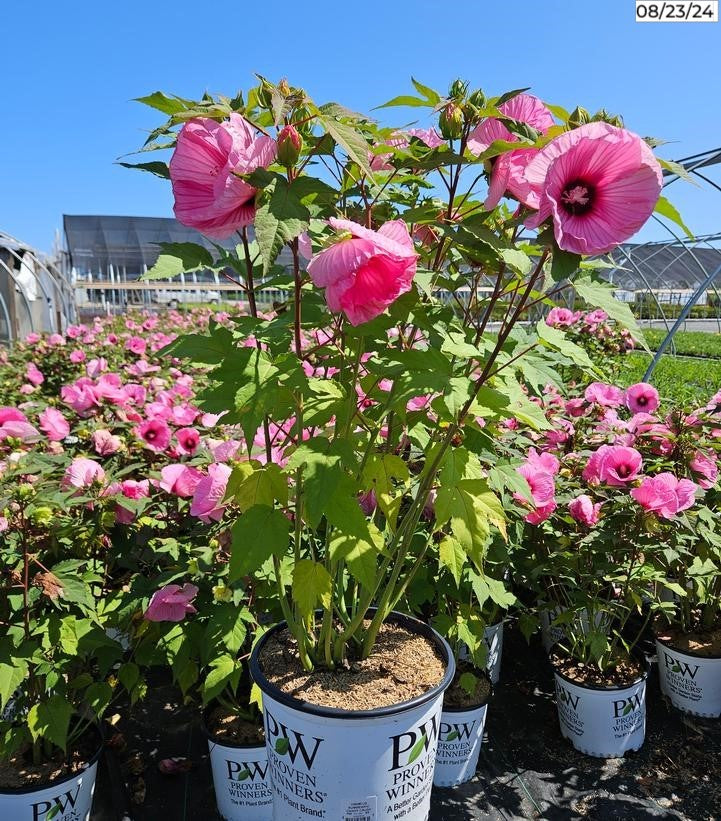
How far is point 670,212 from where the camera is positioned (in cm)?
73

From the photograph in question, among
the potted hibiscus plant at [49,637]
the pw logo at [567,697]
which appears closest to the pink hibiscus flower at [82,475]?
the potted hibiscus plant at [49,637]

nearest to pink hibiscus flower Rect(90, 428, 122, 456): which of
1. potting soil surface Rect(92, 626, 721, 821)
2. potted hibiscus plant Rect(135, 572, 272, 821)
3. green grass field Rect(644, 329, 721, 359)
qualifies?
potted hibiscus plant Rect(135, 572, 272, 821)

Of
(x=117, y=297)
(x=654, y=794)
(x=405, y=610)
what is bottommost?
(x=654, y=794)

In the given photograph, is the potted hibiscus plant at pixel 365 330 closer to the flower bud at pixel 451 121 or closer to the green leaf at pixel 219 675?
the flower bud at pixel 451 121

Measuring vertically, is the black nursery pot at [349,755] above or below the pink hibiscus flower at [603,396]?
below

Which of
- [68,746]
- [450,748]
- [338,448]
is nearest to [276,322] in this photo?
[338,448]

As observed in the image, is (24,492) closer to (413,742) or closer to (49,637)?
(49,637)

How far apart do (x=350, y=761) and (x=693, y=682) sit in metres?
1.39

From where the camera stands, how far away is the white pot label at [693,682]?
188 centimetres

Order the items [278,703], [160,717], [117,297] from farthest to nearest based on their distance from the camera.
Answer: [117,297]
[160,717]
[278,703]

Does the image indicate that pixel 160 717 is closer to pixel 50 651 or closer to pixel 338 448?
pixel 50 651

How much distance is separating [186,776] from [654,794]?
1219mm

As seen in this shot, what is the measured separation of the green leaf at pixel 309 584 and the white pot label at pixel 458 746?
0.78 meters

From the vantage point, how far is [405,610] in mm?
1654
